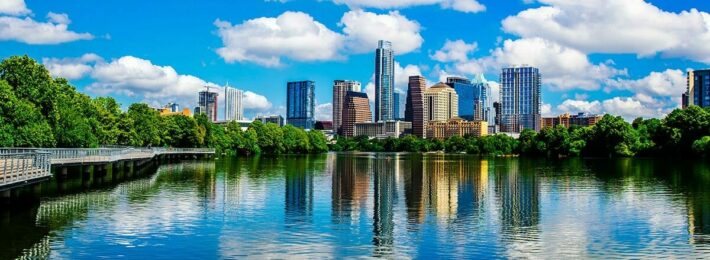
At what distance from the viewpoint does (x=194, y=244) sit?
1043 inches

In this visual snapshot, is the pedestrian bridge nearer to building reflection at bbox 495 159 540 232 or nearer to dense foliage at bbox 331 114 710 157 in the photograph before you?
building reflection at bbox 495 159 540 232

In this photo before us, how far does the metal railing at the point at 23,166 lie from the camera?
103 feet

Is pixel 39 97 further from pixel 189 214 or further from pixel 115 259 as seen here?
pixel 115 259

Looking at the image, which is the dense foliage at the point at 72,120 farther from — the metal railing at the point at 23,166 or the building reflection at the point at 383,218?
the building reflection at the point at 383,218

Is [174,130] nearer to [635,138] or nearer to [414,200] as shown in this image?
[635,138]

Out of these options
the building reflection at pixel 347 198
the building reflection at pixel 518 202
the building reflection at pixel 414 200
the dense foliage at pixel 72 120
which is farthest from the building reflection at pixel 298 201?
the dense foliage at pixel 72 120

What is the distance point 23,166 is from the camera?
33.9 metres

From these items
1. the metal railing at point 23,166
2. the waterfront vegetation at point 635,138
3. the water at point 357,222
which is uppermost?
the waterfront vegetation at point 635,138

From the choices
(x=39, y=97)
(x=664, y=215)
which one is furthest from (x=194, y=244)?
(x=39, y=97)

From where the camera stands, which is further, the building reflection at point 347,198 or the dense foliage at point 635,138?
the dense foliage at point 635,138

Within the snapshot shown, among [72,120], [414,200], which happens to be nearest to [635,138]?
[414,200]

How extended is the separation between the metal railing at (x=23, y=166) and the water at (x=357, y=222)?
1772 mm

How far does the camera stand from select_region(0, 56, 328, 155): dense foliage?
181 ft

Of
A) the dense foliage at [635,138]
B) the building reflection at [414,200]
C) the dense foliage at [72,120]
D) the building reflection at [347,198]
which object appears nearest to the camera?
the building reflection at [414,200]
